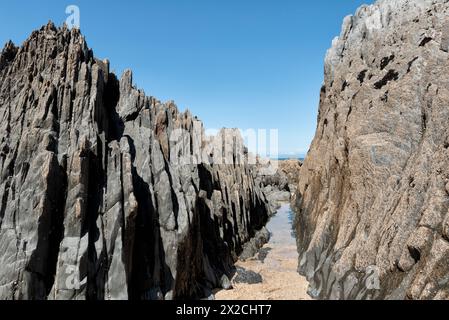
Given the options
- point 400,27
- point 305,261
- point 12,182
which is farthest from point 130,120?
point 400,27

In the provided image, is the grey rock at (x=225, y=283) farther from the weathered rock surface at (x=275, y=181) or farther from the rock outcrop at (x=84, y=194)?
the weathered rock surface at (x=275, y=181)

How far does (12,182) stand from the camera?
18.5 m

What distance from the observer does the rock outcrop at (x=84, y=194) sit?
1662 centimetres

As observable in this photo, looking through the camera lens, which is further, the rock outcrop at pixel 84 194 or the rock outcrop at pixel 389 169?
the rock outcrop at pixel 84 194

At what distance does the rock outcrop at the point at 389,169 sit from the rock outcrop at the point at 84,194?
416 inches

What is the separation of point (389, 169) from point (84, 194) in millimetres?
20432

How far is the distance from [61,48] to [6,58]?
4.21 meters

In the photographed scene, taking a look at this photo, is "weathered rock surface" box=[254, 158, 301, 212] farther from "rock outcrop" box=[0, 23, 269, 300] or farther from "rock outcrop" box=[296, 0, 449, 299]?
"rock outcrop" box=[0, 23, 269, 300]

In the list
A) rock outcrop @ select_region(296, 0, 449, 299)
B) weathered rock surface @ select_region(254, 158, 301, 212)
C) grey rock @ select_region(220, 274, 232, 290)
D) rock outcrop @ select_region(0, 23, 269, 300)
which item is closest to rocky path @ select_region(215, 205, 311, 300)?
grey rock @ select_region(220, 274, 232, 290)

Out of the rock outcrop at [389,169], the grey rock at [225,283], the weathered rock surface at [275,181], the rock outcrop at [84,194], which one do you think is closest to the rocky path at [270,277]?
the grey rock at [225,283]

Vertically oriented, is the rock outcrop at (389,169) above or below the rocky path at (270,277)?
above

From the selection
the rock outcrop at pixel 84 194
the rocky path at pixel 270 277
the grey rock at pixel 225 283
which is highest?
the rock outcrop at pixel 84 194

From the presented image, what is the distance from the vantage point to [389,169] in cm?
2269

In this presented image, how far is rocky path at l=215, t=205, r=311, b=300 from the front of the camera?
24344mm
